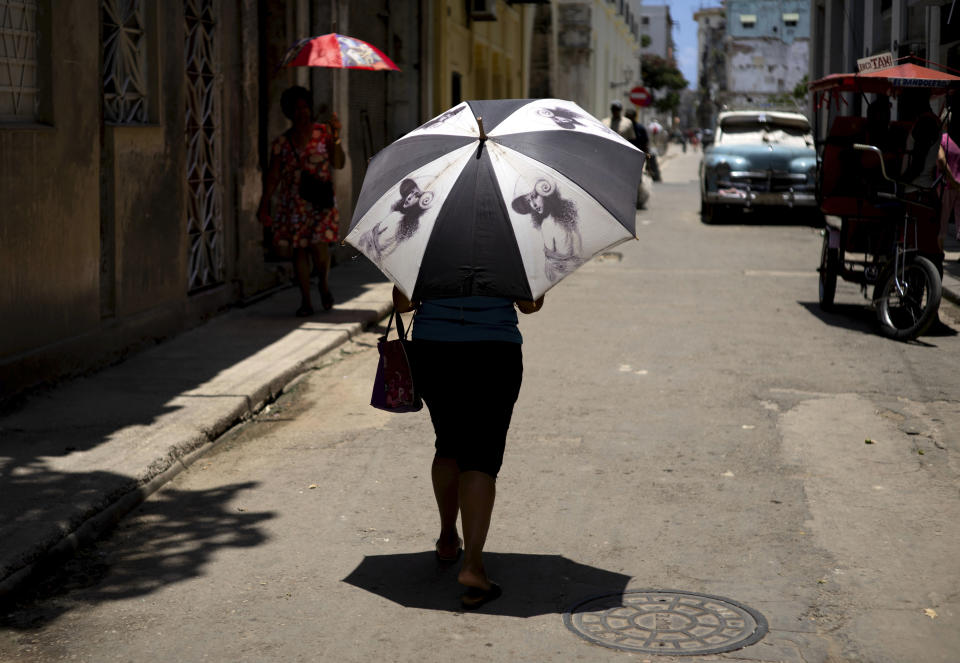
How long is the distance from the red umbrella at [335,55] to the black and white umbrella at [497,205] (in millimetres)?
6599

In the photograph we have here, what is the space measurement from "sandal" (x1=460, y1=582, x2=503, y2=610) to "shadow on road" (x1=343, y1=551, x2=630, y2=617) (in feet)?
0.08

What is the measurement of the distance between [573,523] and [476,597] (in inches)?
42.3

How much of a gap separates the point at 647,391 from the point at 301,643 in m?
4.49

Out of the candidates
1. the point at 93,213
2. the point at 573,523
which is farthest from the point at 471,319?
the point at 93,213

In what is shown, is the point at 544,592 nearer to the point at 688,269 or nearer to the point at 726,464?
the point at 726,464

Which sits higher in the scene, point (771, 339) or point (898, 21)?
point (898, 21)

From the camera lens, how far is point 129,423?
7.14 metres

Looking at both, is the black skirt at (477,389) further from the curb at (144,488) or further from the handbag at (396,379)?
the curb at (144,488)

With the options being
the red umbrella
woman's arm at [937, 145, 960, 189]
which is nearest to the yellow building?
the red umbrella

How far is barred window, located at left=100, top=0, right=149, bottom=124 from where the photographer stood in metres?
9.12

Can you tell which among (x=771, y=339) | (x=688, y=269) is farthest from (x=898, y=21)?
(x=771, y=339)

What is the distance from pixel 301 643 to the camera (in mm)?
4191

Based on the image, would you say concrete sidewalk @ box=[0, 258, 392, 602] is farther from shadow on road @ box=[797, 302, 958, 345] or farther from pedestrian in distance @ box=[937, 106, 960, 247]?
pedestrian in distance @ box=[937, 106, 960, 247]

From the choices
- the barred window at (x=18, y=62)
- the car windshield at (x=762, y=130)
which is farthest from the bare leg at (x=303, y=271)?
the car windshield at (x=762, y=130)
